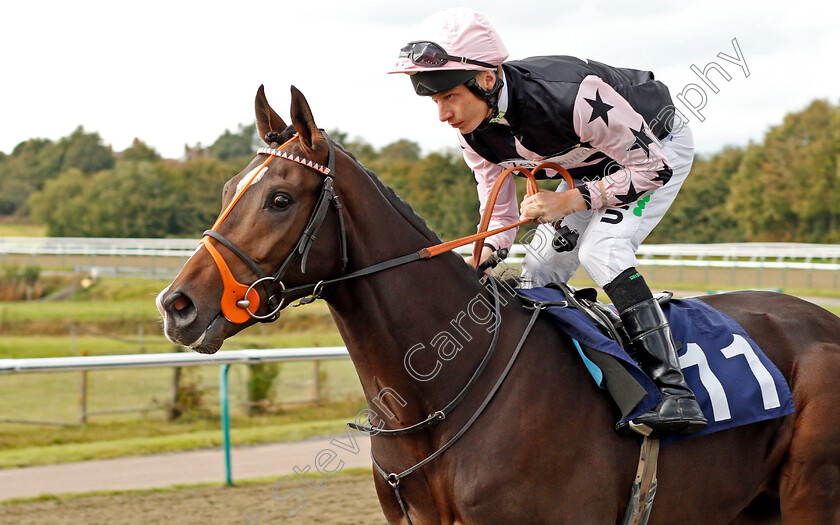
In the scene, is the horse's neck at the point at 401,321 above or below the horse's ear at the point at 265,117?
below

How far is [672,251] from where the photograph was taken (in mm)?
20109

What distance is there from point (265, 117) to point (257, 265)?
1.83ft

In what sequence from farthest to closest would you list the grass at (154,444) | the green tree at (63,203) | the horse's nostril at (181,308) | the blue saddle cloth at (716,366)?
the green tree at (63,203) < the grass at (154,444) < the blue saddle cloth at (716,366) < the horse's nostril at (181,308)

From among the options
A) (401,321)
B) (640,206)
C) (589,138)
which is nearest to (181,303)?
Result: (401,321)

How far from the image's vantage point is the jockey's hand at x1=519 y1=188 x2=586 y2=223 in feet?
8.84

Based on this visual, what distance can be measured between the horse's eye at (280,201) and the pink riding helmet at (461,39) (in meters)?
0.58

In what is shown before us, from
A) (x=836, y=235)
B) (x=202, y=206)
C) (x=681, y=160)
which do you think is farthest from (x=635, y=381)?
(x=836, y=235)

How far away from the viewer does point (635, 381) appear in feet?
8.27

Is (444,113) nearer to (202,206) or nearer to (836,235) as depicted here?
(202,206)

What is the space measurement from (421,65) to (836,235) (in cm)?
2701

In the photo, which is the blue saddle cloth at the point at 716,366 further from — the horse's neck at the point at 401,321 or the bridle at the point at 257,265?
the bridle at the point at 257,265

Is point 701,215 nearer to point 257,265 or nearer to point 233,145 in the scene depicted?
point 233,145

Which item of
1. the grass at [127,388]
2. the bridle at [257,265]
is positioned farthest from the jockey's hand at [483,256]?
the grass at [127,388]

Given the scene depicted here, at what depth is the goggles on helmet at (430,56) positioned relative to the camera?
2.45 m
